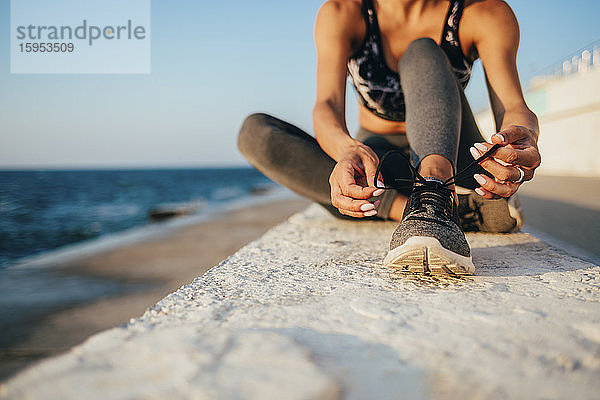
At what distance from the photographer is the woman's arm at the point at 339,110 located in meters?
0.94

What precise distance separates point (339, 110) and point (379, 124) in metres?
0.55

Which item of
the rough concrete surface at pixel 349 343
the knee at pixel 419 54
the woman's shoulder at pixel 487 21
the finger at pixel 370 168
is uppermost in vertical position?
the woman's shoulder at pixel 487 21

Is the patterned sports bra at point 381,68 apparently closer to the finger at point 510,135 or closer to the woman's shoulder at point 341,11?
the woman's shoulder at point 341,11

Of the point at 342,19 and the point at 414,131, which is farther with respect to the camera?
the point at 342,19

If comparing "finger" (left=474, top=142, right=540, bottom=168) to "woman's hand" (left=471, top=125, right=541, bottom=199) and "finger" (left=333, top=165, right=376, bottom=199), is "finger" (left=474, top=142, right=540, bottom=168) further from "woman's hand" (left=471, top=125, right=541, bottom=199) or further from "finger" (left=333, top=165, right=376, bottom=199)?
"finger" (left=333, top=165, right=376, bottom=199)

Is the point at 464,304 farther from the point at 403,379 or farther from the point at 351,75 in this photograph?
the point at 351,75

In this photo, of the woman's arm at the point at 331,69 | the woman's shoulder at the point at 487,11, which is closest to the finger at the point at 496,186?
the woman's arm at the point at 331,69

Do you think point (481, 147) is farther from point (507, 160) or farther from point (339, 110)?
point (339, 110)

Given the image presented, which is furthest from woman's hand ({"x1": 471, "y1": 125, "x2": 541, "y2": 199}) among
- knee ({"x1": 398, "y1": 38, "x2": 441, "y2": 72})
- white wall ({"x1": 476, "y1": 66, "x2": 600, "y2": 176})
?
white wall ({"x1": 476, "y1": 66, "x2": 600, "y2": 176})

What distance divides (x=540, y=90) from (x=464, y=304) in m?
13.2

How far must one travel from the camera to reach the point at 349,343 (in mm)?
560

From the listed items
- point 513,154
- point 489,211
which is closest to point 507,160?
point 513,154

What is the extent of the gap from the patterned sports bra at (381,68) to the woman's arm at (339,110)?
0.09 metres

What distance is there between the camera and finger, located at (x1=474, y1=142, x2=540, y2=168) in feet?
2.91
